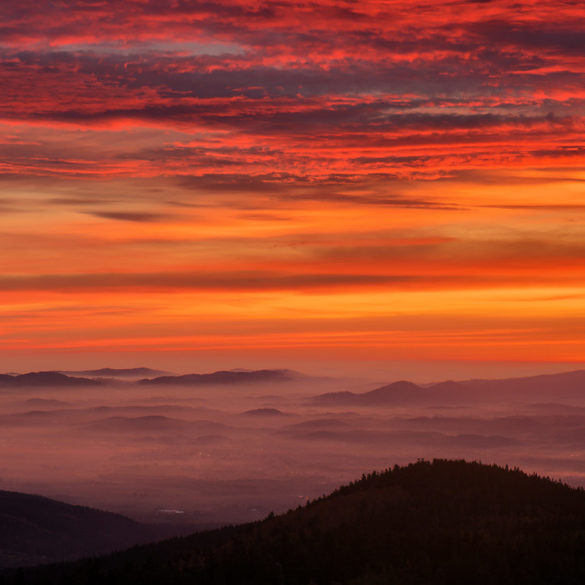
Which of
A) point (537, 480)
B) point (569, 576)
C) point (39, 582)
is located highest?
point (537, 480)

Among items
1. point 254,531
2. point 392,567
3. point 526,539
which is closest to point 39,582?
point 254,531

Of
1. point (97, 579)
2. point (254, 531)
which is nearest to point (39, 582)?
point (97, 579)

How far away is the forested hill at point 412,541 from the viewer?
32.4m

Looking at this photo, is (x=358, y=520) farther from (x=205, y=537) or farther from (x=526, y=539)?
(x=205, y=537)

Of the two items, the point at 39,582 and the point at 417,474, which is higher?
the point at 417,474

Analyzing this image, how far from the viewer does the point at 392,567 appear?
106 ft

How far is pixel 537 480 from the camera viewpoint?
45594mm

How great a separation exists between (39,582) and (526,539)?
21281 mm

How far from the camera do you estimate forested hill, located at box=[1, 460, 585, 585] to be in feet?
106

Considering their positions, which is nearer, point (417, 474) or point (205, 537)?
point (417, 474)

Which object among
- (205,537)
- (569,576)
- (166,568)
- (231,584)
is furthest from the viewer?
(205,537)

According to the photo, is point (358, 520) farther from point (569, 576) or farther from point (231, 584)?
point (569, 576)

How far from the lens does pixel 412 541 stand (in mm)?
35656

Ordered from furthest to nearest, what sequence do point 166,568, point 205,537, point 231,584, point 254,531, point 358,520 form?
1. point 205,537
2. point 254,531
3. point 358,520
4. point 166,568
5. point 231,584
